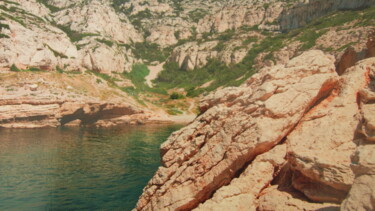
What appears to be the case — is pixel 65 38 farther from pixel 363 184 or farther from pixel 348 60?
pixel 363 184

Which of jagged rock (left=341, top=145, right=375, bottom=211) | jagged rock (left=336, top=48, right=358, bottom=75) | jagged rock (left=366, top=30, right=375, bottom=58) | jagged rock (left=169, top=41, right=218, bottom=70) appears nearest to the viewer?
jagged rock (left=341, top=145, right=375, bottom=211)

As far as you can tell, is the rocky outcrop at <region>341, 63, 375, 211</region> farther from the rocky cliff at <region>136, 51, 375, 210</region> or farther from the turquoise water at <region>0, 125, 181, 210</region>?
the turquoise water at <region>0, 125, 181, 210</region>

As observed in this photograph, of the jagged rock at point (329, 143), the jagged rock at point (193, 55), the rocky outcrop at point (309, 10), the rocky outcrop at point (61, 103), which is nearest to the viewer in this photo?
the jagged rock at point (329, 143)

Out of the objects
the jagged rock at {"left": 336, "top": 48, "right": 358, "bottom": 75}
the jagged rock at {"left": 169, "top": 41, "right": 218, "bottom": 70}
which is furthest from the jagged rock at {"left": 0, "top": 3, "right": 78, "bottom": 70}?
the jagged rock at {"left": 336, "top": 48, "right": 358, "bottom": 75}

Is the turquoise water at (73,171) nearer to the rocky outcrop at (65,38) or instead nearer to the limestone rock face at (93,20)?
the rocky outcrop at (65,38)

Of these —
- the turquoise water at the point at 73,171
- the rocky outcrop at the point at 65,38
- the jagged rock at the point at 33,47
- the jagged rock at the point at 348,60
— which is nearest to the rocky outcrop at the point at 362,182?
the jagged rock at the point at 348,60

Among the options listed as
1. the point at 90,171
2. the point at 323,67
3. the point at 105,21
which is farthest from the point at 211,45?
the point at 323,67
